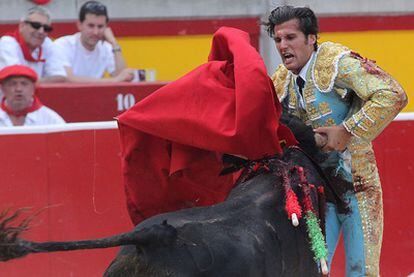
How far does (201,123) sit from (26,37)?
11.7ft

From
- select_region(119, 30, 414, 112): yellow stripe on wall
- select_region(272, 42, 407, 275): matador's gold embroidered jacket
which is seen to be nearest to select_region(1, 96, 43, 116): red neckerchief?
select_region(272, 42, 407, 275): matador's gold embroidered jacket

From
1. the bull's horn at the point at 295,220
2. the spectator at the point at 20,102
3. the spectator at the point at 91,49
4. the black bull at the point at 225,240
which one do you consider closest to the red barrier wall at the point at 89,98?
the spectator at the point at 91,49

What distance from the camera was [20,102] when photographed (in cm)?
577

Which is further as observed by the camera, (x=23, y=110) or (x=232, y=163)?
(x=23, y=110)

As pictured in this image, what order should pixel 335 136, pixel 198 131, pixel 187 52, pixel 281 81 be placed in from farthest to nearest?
pixel 187 52
pixel 281 81
pixel 335 136
pixel 198 131

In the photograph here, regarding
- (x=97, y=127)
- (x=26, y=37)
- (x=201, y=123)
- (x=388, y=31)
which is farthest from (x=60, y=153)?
(x=388, y=31)

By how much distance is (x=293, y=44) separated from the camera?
3.57 metres

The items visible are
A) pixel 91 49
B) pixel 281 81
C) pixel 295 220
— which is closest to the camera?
pixel 295 220

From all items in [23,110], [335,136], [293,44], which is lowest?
[23,110]

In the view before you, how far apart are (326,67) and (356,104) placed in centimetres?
18

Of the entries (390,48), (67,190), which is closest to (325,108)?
(67,190)

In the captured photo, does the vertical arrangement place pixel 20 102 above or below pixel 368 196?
below

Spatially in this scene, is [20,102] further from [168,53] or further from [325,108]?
[168,53]

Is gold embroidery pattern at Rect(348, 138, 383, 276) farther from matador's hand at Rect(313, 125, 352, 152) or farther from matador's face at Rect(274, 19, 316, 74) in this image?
matador's face at Rect(274, 19, 316, 74)
